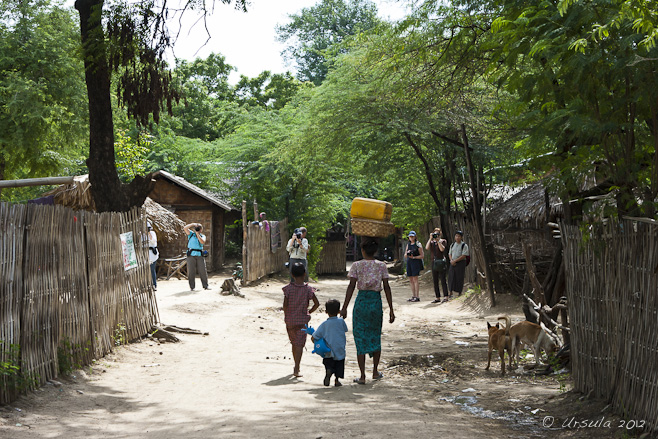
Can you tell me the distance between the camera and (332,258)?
32.0 metres

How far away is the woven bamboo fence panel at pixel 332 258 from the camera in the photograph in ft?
104

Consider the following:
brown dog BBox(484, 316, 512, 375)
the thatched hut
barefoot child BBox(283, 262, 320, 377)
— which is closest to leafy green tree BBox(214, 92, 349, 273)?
the thatched hut

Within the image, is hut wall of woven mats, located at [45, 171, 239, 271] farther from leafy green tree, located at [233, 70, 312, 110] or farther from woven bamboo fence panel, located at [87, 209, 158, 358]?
leafy green tree, located at [233, 70, 312, 110]

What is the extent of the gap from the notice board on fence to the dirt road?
1.13m

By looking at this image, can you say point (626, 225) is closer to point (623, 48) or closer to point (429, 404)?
point (623, 48)

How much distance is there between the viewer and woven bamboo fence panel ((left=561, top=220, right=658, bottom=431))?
480 centimetres

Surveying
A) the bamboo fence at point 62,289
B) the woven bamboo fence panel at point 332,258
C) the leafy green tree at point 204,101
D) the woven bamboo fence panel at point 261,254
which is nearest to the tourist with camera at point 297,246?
the woven bamboo fence panel at point 261,254

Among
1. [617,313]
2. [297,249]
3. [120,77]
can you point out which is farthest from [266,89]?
[617,313]

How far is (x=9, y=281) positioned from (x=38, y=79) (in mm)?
14122

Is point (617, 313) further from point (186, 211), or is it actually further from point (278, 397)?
point (186, 211)

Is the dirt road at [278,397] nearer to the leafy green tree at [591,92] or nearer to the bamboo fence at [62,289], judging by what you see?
the bamboo fence at [62,289]

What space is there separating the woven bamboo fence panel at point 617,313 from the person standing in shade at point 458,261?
953 centimetres

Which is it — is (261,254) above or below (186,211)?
below

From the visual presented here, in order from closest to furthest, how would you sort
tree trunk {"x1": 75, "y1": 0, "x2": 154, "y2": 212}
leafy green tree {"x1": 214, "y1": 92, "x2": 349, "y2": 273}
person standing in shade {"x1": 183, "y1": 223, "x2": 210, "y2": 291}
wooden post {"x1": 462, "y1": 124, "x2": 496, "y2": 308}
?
1. tree trunk {"x1": 75, "y1": 0, "x2": 154, "y2": 212}
2. wooden post {"x1": 462, "y1": 124, "x2": 496, "y2": 308}
3. person standing in shade {"x1": 183, "y1": 223, "x2": 210, "y2": 291}
4. leafy green tree {"x1": 214, "y1": 92, "x2": 349, "y2": 273}
